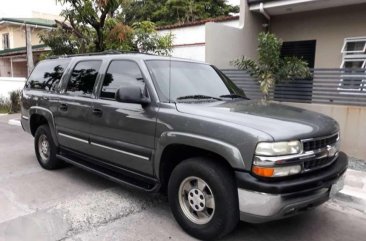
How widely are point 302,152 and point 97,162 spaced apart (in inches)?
110

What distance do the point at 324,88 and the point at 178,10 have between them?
58.5 ft

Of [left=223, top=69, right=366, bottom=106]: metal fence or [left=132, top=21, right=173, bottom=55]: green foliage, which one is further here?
[left=132, top=21, right=173, bottom=55]: green foliage

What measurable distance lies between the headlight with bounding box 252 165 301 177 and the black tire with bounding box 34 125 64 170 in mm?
3790

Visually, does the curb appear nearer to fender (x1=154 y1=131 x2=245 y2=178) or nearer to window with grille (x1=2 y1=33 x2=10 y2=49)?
fender (x1=154 y1=131 x2=245 y2=178)

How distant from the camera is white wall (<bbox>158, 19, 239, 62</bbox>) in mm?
11211

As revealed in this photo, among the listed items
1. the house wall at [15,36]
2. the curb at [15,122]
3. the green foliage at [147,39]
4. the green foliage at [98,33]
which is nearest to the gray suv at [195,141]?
the green foliage at [98,33]

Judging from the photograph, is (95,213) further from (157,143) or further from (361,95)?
(361,95)

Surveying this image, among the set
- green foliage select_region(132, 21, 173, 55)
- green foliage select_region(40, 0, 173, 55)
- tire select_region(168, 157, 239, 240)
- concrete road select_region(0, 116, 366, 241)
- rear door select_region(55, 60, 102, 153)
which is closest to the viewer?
tire select_region(168, 157, 239, 240)

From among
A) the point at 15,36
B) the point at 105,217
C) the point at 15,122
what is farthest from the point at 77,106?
the point at 15,36

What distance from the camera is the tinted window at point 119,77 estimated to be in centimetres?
432

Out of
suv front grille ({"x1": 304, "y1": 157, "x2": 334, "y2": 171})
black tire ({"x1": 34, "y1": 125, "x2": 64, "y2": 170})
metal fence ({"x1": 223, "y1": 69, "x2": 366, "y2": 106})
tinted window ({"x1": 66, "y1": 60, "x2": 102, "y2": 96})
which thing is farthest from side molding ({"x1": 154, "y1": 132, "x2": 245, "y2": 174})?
metal fence ({"x1": 223, "y1": 69, "x2": 366, "y2": 106})

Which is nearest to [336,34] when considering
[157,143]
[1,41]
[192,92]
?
[192,92]

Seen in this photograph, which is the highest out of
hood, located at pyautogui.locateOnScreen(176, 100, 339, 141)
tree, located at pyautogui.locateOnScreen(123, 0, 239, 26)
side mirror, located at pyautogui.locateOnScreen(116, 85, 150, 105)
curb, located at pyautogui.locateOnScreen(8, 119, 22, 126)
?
tree, located at pyautogui.locateOnScreen(123, 0, 239, 26)

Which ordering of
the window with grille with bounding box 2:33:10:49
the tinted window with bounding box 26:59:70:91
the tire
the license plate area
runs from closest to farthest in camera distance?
1. the tire
2. the license plate area
3. the tinted window with bounding box 26:59:70:91
4. the window with grille with bounding box 2:33:10:49
